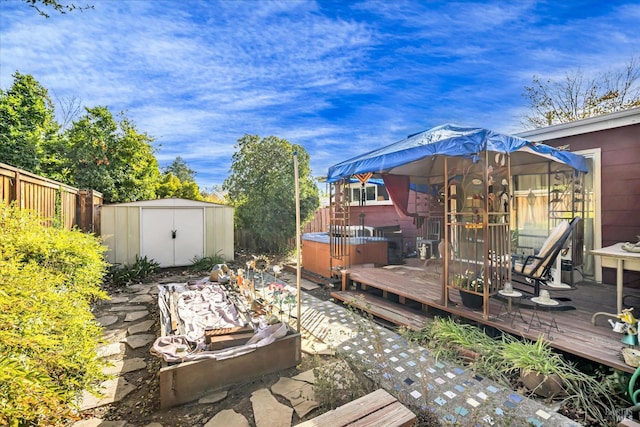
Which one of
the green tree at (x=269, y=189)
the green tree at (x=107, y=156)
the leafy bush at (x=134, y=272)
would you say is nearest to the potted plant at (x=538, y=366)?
the leafy bush at (x=134, y=272)

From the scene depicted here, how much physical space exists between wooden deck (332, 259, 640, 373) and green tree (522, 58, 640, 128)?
872cm

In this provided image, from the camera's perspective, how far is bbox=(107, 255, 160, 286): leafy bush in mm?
6627

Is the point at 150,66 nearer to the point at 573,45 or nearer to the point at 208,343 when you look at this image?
the point at 208,343

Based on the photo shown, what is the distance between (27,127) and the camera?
11.0 m

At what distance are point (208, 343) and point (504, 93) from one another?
980cm

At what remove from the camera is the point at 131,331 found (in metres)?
4.04

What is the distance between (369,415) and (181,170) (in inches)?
1345

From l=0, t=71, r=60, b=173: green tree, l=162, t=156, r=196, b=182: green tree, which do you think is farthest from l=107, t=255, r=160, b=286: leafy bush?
l=162, t=156, r=196, b=182: green tree

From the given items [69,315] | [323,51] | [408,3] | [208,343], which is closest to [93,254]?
[69,315]

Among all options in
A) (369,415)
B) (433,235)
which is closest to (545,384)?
(369,415)

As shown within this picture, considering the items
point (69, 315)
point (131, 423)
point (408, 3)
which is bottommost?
point (131, 423)

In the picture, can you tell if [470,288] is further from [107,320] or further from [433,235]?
[107,320]

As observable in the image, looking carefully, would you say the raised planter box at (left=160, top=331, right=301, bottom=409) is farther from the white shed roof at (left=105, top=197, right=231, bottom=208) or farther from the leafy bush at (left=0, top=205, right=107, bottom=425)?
the white shed roof at (left=105, top=197, right=231, bottom=208)

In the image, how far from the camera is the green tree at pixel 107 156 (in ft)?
31.0
